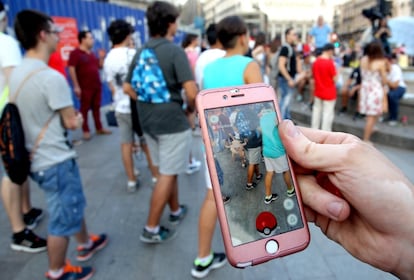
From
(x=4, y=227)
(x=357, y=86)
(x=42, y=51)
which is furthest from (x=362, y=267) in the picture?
(x=357, y=86)

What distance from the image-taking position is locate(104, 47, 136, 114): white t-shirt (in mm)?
3535

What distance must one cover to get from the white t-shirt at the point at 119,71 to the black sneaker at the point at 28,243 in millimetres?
1554

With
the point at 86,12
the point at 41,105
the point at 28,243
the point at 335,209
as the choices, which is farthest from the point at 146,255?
the point at 86,12

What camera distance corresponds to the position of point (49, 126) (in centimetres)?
216

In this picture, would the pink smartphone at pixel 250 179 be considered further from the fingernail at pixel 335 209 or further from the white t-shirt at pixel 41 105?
the white t-shirt at pixel 41 105

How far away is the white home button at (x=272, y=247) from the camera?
1239mm

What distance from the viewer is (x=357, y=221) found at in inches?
53.5

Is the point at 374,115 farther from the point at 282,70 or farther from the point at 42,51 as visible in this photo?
the point at 42,51

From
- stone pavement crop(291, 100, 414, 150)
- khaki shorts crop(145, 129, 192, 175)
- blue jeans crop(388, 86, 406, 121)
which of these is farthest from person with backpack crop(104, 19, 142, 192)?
blue jeans crop(388, 86, 406, 121)

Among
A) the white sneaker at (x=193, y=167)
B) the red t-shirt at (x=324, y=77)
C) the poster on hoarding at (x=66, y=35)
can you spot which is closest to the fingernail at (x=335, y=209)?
the white sneaker at (x=193, y=167)

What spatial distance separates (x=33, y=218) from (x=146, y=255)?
1340 millimetres

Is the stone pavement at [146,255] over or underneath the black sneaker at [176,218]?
underneath

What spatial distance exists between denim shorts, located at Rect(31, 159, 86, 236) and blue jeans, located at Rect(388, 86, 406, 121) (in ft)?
20.0

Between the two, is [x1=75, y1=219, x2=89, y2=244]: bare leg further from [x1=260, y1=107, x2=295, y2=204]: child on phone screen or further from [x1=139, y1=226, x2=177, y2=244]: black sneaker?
[x1=260, y1=107, x2=295, y2=204]: child on phone screen
